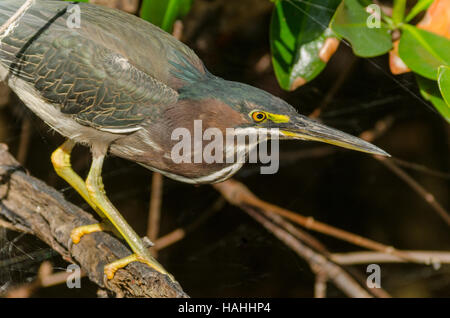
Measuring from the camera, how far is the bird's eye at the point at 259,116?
1.94 meters

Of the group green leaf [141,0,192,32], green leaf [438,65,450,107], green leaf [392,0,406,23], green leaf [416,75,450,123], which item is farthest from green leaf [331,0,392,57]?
green leaf [141,0,192,32]

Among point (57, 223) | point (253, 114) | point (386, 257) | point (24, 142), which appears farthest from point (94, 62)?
point (386, 257)

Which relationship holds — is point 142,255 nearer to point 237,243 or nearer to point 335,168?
point 237,243

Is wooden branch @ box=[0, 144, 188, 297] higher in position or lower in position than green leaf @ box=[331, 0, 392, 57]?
lower

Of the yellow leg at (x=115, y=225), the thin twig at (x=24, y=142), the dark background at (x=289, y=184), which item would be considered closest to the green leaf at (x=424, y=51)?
the dark background at (x=289, y=184)

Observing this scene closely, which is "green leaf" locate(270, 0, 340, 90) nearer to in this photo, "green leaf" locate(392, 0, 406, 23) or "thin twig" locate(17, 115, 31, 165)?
"green leaf" locate(392, 0, 406, 23)

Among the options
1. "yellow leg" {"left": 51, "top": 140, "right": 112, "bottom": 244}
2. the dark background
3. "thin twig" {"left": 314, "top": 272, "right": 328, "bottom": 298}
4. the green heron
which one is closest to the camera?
the green heron

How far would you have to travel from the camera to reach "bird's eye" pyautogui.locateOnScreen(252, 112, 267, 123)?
194 centimetres

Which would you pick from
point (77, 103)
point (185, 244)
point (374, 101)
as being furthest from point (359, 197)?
point (77, 103)

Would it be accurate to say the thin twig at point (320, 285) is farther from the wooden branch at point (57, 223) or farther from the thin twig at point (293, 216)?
the wooden branch at point (57, 223)

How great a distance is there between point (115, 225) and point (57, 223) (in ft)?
0.92

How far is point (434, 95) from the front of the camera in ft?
7.02

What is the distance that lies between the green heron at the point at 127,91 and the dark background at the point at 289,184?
0.71 metres

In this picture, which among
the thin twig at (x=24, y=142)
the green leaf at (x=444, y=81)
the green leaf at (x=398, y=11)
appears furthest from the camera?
the thin twig at (x=24, y=142)
